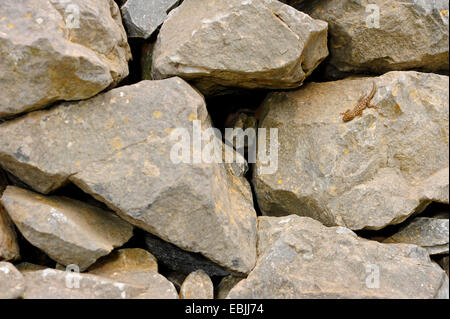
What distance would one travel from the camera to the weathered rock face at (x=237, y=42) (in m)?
3.97

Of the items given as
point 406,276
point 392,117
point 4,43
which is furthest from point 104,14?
point 406,276

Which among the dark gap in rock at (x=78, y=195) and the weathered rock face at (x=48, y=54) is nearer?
the weathered rock face at (x=48, y=54)

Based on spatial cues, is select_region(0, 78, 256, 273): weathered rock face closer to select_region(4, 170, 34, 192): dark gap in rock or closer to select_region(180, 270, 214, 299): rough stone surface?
select_region(4, 170, 34, 192): dark gap in rock

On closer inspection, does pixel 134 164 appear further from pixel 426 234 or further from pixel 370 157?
pixel 426 234

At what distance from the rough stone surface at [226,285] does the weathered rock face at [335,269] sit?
0.74 feet

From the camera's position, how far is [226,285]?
3.95 meters

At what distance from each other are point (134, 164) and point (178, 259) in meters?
0.92

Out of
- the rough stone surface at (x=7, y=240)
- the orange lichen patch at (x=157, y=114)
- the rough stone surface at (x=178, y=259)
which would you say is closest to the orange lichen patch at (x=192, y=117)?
the orange lichen patch at (x=157, y=114)

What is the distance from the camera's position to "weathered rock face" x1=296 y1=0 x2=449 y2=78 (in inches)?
174

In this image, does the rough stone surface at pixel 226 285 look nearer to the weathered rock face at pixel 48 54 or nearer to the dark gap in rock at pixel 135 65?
the weathered rock face at pixel 48 54

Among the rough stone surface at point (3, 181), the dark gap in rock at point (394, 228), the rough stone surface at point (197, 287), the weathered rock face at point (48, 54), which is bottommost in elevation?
the dark gap in rock at point (394, 228)

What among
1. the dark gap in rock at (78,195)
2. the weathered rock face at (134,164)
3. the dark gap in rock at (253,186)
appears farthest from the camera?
the dark gap in rock at (253,186)

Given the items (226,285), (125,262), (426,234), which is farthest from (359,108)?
(125,262)

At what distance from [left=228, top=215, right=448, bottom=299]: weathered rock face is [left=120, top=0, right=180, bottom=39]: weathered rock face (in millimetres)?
2264
